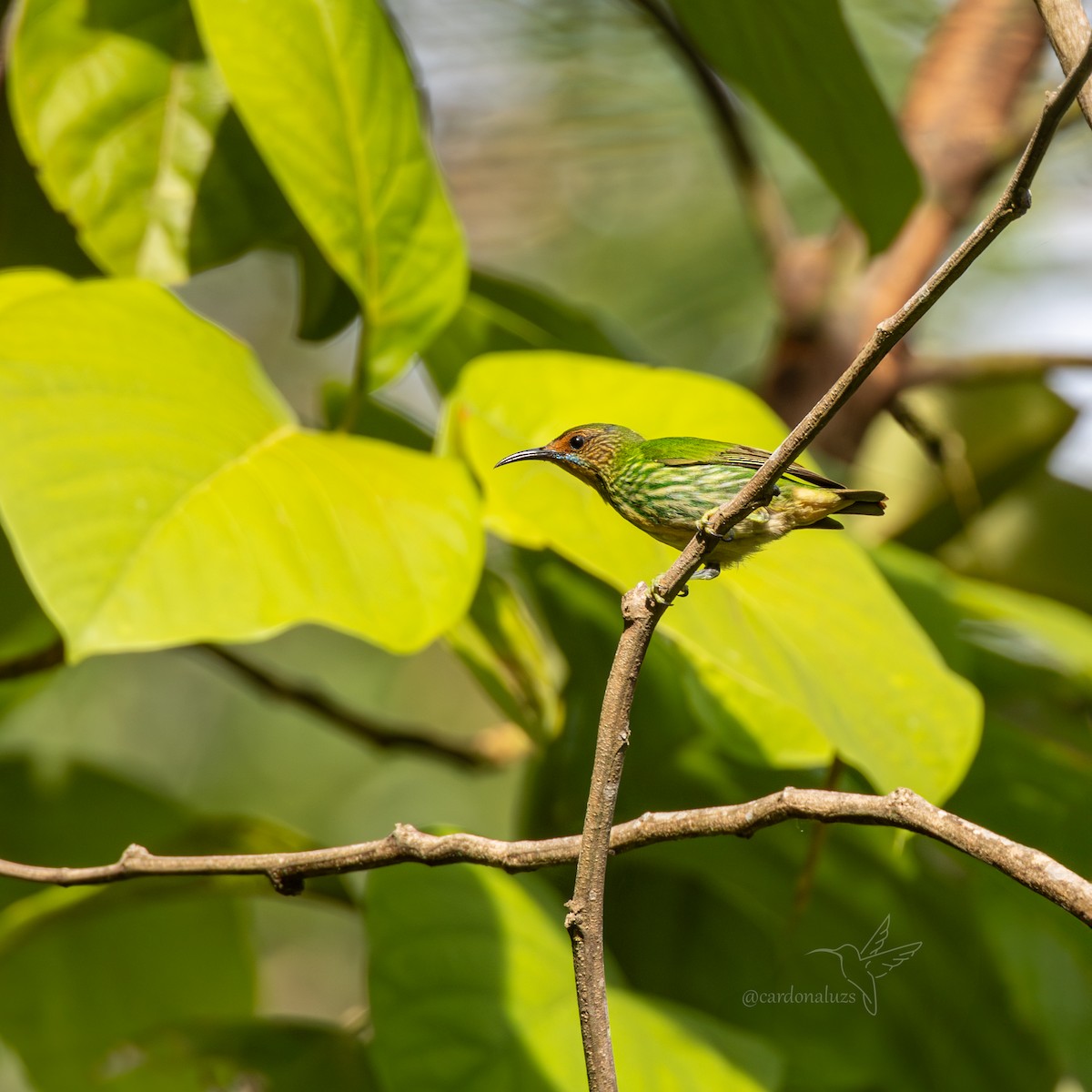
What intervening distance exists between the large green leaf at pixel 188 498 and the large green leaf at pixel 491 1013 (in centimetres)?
28

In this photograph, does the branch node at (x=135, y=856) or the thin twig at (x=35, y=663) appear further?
the thin twig at (x=35, y=663)

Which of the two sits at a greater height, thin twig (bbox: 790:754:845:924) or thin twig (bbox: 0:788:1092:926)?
thin twig (bbox: 0:788:1092:926)

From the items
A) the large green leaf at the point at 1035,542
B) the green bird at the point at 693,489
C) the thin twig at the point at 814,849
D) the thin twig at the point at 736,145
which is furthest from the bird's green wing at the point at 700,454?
the large green leaf at the point at 1035,542

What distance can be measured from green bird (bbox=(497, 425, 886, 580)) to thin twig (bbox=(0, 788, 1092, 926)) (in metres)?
0.14

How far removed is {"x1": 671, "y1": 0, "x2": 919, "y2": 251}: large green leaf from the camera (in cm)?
117

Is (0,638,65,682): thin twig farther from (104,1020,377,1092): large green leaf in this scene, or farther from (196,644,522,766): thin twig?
(104,1020,377,1092): large green leaf

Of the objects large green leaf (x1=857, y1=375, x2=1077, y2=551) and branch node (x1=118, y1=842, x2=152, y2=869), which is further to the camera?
large green leaf (x1=857, y1=375, x2=1077, y2=551)

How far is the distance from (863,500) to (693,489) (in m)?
0.11

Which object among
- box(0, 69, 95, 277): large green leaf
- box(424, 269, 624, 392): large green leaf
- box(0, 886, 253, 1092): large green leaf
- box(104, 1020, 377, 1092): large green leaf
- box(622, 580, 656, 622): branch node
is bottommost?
box(0, 886, 253, 1092): large green leaf

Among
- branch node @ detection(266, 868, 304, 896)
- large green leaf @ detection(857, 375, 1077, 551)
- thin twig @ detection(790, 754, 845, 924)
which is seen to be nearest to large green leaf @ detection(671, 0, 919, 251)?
large green leaf @ detection(857, 375, 1077, 551)

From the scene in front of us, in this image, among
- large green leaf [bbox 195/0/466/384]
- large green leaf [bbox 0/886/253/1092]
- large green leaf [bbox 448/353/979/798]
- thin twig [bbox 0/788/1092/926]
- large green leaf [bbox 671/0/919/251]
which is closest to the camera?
thin twig [bbox 0/788/1092/926]

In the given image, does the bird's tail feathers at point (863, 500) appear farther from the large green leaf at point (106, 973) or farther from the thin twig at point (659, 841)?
the large green leaf at point (106, 973)

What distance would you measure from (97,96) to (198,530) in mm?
648

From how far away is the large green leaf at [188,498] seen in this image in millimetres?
768
